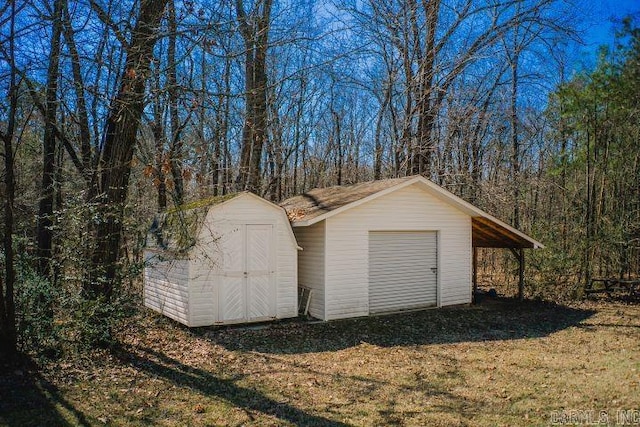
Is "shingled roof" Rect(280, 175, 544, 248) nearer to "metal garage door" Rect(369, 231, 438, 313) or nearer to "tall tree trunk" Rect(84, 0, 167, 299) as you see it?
"metal garage door" Rect(369, 231, 438, 313)

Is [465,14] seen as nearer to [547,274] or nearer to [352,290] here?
[547,274]

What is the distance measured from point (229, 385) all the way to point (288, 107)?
16.4 metres

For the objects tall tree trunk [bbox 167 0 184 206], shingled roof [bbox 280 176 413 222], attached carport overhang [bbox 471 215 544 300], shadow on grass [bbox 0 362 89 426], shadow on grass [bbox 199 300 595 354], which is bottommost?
shadow on grass [bbox 199 300 595 354]

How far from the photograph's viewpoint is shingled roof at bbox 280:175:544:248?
11.5m

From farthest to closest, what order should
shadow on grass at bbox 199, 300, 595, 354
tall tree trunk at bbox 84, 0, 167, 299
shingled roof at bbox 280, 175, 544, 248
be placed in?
shingled roof at bbox 280, 175, 544, 248
shadow on grass at bbox 199, 300, 595, 354
tall tree trunk at bbox 84, 0, 167, 299

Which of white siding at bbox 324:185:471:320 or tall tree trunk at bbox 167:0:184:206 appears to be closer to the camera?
tall tree trunk at bbox 167:0:184:206

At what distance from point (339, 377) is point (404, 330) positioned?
3638 mm

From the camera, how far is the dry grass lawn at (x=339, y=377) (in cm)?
585

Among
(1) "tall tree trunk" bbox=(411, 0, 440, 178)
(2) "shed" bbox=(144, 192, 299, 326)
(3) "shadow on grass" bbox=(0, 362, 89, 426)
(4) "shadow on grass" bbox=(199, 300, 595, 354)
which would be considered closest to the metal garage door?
(4) "shadow on grass" bbox=(199, 300, 595, 354)

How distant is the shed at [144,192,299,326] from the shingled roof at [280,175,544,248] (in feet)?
3.03

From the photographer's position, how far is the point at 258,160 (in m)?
17.2

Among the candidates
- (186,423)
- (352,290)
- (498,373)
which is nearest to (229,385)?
(186,423)

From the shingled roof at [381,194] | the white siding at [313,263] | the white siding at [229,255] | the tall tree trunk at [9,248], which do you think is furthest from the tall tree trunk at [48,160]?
the white siding at [313,263]

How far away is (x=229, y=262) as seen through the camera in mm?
10570
